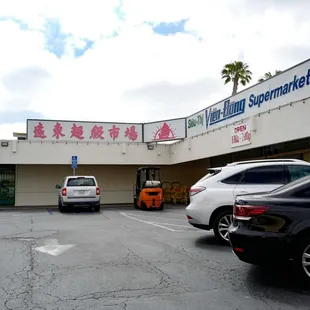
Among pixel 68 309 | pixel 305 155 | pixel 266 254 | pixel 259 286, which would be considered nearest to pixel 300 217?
pixel 266 254

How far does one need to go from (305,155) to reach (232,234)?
13.2 m

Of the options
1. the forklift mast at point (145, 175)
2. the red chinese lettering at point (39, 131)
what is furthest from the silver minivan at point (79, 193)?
the red chinese lettering at point (39, 131)

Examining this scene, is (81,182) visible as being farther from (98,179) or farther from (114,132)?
(98,179)

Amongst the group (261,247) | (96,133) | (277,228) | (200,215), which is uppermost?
(96,133)

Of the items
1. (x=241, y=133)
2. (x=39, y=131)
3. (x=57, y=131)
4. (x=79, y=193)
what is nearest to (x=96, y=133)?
(x=57, y=131)

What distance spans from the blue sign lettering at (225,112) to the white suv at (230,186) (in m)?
9.58

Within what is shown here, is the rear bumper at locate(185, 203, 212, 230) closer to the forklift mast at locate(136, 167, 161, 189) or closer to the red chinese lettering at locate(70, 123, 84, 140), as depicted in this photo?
the forklift mast at locate(136, 167, 161, 189)

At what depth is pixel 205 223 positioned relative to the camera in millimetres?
8352

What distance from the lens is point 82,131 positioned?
86.1 ft

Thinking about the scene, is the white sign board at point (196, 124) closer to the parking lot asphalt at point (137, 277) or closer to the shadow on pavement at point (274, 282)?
the parking lot asphalt at point (137, 277)

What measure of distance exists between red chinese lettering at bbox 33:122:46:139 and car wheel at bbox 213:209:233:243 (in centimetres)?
1972

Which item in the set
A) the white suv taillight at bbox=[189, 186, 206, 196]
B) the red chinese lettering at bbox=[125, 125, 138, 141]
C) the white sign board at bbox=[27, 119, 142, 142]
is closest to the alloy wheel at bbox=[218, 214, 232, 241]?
the white suv taillight at bbox=[189, 186, 206, 196]

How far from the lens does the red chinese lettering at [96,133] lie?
26.3 m

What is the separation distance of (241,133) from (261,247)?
11771 mm
